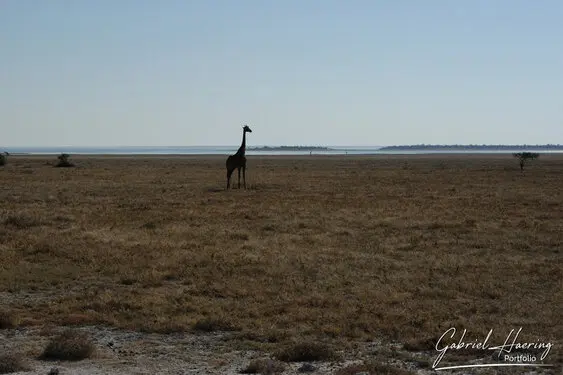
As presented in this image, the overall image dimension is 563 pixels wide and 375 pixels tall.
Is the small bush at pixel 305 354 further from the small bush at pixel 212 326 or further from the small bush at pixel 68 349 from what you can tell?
the small bush at pixel 68 349

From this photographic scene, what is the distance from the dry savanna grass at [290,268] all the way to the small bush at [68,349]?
1.43 meters

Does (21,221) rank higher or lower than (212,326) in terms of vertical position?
higher

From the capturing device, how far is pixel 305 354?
8531mm

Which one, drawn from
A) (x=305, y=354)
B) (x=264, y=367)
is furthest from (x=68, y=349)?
(x=305, y=354)

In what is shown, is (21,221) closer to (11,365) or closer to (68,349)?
(68,349)

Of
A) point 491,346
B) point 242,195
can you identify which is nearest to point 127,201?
point 242,195

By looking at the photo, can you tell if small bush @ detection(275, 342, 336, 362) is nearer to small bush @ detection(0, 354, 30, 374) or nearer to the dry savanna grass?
the dry savanna grass

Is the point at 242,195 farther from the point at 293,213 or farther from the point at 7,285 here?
the point at 7,285
